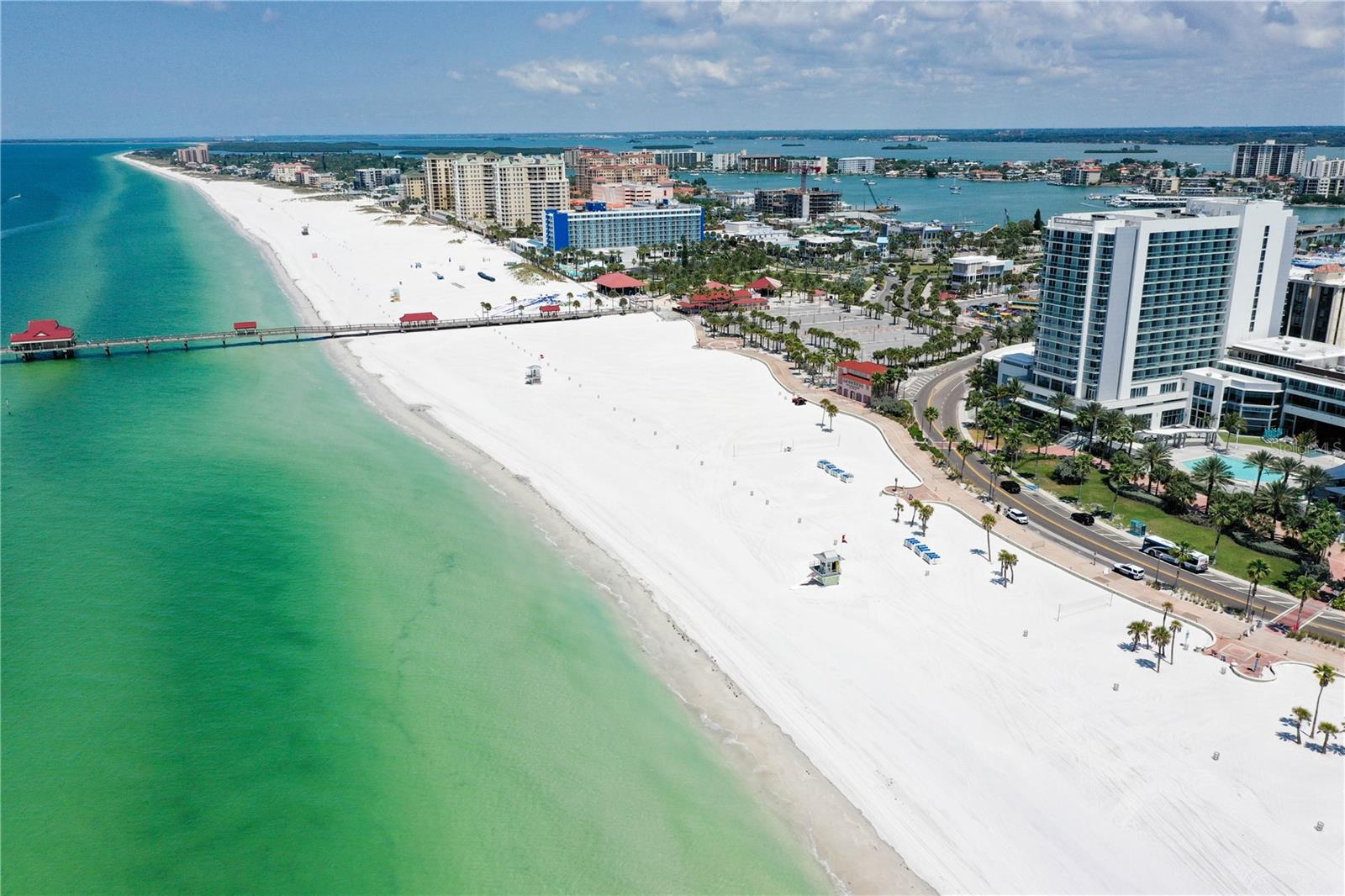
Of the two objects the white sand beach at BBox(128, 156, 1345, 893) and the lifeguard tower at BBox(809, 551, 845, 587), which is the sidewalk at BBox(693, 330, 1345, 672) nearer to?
the white sand beach at BBox(128, 156, 1345, 893)

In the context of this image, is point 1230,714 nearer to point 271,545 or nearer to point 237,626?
point 237,626

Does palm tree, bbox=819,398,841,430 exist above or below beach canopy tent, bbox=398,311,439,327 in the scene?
below

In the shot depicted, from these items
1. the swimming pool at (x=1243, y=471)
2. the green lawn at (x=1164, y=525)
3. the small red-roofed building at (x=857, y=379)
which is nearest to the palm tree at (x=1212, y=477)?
the green lawn at (x=1164, y=525)

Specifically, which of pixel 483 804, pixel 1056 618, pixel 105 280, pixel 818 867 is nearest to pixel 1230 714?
pixel 1056 618

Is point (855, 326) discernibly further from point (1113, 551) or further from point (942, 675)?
point (942, 675)

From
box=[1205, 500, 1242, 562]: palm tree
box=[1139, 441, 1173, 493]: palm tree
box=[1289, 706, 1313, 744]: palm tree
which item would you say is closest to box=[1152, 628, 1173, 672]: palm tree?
box=[1289, 706, 1313, 744]: palm tree

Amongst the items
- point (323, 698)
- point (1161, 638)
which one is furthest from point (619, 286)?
point (1161, 638)
